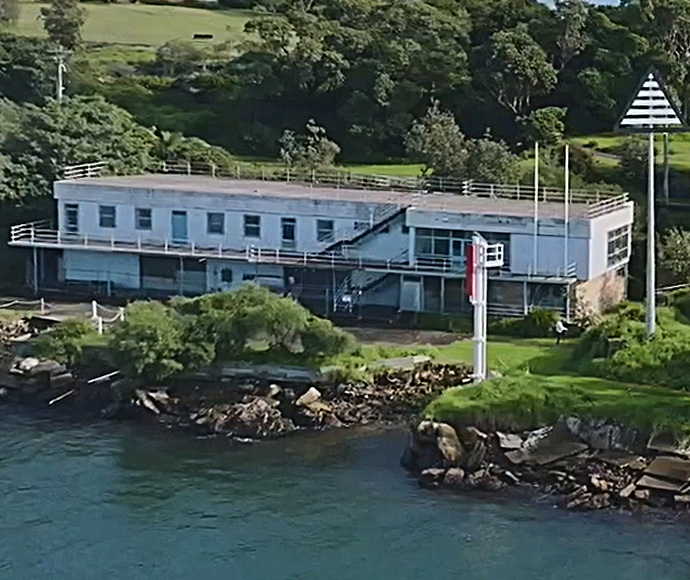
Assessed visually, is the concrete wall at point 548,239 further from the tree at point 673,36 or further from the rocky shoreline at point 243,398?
the tree at point 673,36

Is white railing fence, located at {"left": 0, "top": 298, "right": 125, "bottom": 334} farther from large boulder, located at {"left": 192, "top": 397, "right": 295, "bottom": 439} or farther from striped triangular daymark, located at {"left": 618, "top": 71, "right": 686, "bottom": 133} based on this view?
striped triangular daymark, located at {"left": 618, "top": 71, "right": 686, "bottom": 133}

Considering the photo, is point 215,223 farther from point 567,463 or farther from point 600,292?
point 567,463

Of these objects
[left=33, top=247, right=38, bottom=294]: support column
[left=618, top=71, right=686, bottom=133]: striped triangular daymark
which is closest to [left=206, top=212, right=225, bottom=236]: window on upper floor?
[left=33, top=247, right=38, bottom=294]: support column

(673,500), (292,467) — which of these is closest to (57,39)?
(292,467)

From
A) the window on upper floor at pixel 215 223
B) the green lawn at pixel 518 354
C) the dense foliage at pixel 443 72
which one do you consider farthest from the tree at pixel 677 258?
the dense foliage at pixel 443 72

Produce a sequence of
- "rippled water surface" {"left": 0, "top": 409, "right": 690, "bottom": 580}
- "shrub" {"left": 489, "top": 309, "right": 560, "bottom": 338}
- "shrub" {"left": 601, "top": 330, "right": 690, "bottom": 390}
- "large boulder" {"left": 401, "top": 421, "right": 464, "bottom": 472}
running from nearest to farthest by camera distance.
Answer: "rippled water surface" {"left": 0, "top": 409, "right": 690, "bottom": 580}, "large boulder" {"left": 401, "top": 421, "right": 464, "bottom": 472}, "shrub" {"left": 601, "top": 330, "right": 690, "bottom": 390}, "shrub" {"left": 489, "top": 309, "right": 560, "bottom": 338}
